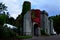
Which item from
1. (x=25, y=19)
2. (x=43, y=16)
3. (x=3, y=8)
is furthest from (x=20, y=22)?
(x=43, y=16)

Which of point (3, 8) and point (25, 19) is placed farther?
point (3, 8)

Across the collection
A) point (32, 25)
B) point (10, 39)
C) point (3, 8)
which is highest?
point (3, 8)

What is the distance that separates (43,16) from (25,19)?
36.5 ft

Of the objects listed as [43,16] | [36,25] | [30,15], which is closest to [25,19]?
[30,15]

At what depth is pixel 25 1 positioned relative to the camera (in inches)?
1588

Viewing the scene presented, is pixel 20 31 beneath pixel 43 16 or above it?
beneath

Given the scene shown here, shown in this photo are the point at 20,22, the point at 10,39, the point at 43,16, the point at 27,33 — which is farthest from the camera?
the point at 43,16

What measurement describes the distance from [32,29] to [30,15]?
117 inches

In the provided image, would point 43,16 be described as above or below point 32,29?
above

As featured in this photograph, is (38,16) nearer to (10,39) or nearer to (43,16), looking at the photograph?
(43,16)

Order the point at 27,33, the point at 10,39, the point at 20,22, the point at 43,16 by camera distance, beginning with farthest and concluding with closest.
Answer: the point at 43,16 → the point at 20,22 → the point at 27,33 → the point at 10,39

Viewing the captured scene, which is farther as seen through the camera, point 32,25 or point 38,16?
point 38,16

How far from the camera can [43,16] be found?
49.2 m

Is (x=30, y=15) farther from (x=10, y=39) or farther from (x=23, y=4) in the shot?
(x=10, y=39)
